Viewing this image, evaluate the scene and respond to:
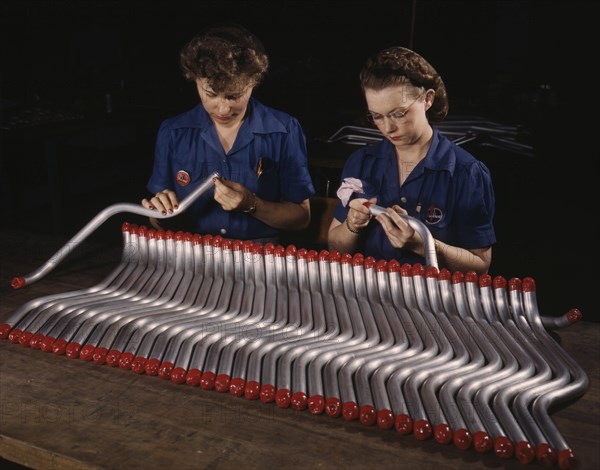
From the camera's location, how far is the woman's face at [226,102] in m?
2.54

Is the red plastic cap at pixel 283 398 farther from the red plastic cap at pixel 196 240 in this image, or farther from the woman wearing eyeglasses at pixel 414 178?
the woman wearing eyeglasses at pixel 414 178

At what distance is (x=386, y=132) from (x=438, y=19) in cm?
232

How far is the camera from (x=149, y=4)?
6.17 m

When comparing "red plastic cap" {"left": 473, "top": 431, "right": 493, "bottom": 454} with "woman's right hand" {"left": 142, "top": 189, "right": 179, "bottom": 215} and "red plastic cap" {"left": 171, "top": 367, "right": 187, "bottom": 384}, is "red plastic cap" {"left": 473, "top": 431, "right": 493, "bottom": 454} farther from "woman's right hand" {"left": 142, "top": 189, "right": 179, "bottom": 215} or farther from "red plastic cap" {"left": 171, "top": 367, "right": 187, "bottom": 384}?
"woman's right hand" {"left": 142, "top": 189, "right": 179, "bottom": 215}

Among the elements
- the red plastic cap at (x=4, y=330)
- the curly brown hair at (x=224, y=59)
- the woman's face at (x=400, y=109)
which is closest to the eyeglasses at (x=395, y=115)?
the woman's face at (x=400, y=109)

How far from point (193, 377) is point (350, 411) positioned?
0.40 meters

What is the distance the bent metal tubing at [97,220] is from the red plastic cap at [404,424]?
1158 mm

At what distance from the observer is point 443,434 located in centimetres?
137

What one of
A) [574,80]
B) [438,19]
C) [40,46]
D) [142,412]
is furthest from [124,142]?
[142,412]

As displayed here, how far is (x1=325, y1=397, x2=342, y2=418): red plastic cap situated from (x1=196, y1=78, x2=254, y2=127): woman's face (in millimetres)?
1423

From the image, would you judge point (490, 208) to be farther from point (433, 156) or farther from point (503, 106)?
point (503, 106)

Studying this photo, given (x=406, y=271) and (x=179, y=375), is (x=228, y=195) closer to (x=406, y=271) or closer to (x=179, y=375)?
(x=406, y=271)

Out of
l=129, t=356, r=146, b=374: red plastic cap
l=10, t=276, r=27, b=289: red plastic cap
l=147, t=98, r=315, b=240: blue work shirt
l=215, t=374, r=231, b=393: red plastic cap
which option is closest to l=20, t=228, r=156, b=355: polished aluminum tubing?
l=129, t=356, r=146, b=374: red plastic cap

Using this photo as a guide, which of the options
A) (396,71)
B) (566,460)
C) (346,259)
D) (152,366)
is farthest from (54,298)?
(566,460)
